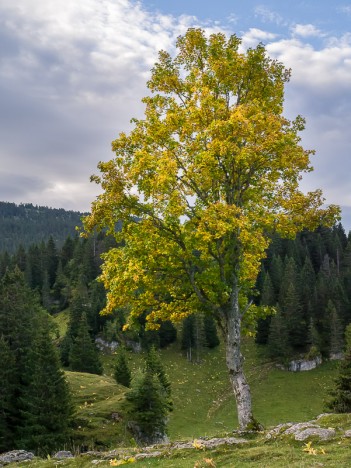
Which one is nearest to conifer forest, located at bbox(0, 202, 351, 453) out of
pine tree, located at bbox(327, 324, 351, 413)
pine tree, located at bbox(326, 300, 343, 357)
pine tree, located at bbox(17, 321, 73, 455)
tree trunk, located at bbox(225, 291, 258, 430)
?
pine tree, located at bbox(17, 321, 73, 455)

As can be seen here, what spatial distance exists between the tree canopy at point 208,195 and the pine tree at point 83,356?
6239cm

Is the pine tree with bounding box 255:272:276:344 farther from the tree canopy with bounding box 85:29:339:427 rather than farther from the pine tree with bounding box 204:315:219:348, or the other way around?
the tree canopy with bounding box 85:29:339:427

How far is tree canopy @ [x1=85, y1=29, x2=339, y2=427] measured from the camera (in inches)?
573

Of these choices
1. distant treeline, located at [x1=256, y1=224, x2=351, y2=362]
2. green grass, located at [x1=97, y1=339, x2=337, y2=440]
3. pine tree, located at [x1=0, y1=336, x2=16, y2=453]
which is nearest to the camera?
pine tree, located at [x1=0, y1=336, x2=16, y2=453]

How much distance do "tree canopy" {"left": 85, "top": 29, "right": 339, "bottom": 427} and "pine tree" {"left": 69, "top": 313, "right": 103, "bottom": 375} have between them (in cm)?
6239

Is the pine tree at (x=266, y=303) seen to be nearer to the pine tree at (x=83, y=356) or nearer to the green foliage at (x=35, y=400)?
the pine tree at (x=83, y=356)

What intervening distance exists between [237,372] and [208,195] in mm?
7182

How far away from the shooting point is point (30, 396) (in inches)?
1468

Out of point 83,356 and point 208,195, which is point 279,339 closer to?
point 83,356

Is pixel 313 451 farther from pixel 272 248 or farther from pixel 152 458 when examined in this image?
pixel 272 248

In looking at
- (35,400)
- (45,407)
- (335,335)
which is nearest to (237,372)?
(45,407)

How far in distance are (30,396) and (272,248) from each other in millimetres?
124234

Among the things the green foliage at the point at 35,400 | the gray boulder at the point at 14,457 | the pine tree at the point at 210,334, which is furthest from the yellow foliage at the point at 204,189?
the pine tree at the point at 210,334

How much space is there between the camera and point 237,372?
15219 millimetres
